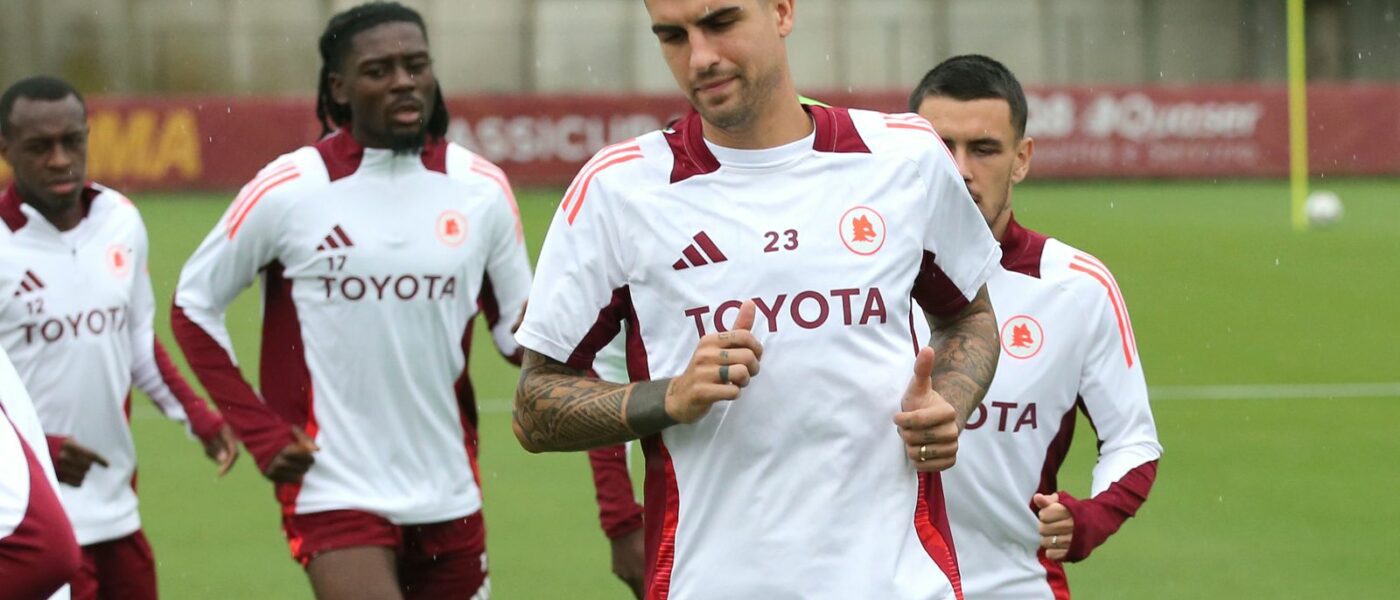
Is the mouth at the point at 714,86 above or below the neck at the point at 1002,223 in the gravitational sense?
above

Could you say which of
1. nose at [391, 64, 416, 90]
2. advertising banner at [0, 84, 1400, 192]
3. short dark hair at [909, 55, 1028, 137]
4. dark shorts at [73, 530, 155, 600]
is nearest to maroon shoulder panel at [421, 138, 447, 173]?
nose at [391, 64, 416, 90]

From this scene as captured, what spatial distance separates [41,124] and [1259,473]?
6.92 metres

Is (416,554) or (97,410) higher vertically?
(97,410)

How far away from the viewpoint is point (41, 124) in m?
6.49

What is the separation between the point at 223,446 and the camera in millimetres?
6539

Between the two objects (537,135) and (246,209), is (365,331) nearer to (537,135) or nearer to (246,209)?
(246,209)

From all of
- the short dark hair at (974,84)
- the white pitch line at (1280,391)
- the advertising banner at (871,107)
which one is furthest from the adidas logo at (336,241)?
the advertising banner at (871,107)

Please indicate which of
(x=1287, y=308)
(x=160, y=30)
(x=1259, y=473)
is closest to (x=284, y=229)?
(x=1259, y=473)

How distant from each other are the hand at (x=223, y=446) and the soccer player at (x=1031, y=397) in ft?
9.16

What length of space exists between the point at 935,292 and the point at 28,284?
142 inches

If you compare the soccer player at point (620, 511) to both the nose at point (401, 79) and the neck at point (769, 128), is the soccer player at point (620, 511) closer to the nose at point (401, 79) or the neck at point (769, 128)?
the nose at point (401, 79)

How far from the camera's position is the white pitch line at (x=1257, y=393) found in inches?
520

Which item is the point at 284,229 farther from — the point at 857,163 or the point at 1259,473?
the point at 1259,473

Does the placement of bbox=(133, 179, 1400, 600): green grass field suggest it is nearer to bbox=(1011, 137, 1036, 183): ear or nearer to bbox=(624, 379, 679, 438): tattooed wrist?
bbox=(1011, 137, 1036, 183): ear
